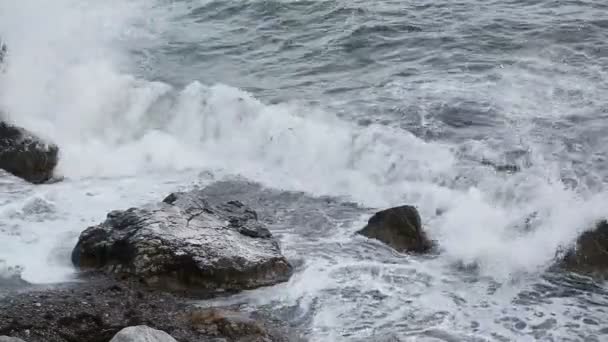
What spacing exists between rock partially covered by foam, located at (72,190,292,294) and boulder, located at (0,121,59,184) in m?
2.77

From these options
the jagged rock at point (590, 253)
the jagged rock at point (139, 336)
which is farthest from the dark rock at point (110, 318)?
the jagged rock at point (590, 253)

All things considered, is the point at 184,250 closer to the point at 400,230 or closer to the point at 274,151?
the point at 400,230

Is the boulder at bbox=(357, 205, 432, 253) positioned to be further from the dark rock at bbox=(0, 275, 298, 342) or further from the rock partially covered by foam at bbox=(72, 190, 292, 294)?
the dark rock at bbox=(0, 275, 298, 342)

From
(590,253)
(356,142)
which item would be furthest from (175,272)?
(356,142)

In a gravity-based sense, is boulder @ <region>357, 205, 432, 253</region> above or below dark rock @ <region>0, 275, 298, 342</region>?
above

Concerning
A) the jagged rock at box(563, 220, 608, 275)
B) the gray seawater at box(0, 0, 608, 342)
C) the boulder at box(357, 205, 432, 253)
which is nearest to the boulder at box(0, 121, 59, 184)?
the gray seawater at box(0, 0, 608, 342)

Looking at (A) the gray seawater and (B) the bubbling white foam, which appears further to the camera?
(B) the bubbling white foam

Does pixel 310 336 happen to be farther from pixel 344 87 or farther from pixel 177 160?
pixel 344 87

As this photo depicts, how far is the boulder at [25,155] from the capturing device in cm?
1087

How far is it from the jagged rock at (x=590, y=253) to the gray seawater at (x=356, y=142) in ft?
0.70

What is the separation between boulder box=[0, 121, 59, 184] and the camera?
35.7ft

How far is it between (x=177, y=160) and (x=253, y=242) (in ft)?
12.7

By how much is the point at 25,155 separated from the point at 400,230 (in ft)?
18.5

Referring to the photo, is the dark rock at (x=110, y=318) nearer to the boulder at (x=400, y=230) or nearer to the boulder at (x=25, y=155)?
the boulder at (x=400, y=230)
